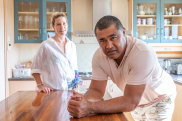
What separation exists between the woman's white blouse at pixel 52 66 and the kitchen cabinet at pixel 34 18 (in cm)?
147

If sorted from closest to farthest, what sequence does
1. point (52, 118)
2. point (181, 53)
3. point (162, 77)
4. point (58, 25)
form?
point (52, 118)
point (162, 77)
point (58, 25)
point (181, 53)

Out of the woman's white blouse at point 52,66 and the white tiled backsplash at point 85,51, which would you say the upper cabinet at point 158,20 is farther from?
the woman's white blouse at point 52,66

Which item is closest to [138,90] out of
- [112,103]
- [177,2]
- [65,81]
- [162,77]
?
[112,103]

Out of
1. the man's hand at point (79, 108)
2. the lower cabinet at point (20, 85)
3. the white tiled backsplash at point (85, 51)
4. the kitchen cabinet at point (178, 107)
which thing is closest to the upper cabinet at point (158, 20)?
the white tiled backsplash at point (85, 51)

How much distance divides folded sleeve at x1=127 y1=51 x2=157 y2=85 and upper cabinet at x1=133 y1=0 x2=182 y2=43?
2.45 metres

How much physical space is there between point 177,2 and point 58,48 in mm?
2507

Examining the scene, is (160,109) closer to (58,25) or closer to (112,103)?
(112,103)

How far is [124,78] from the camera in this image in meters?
1.37

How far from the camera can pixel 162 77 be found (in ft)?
5.02

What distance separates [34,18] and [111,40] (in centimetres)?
269

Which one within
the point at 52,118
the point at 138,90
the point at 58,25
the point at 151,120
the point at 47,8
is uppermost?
the point at 47,8

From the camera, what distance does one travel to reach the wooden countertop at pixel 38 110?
1.08 m

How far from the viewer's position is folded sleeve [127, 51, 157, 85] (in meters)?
1.17

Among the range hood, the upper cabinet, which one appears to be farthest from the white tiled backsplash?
the upper cabinet
